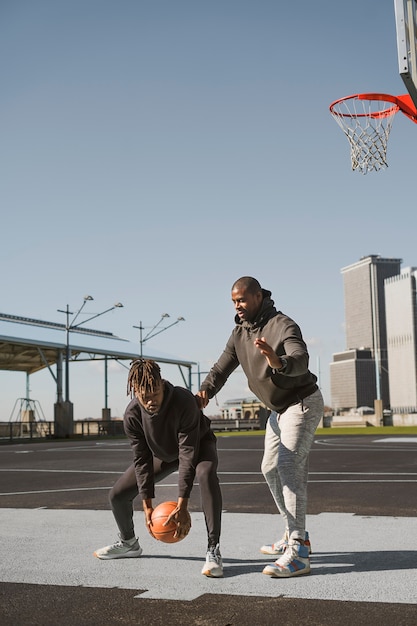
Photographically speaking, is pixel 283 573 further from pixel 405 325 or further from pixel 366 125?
pixel 405 325

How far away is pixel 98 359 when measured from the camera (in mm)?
51562

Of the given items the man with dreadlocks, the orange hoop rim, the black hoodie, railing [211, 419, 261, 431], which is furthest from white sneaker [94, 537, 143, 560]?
railing [211, 419, 261, 431]

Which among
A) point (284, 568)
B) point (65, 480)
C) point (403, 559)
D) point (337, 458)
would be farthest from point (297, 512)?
point (337, 458)

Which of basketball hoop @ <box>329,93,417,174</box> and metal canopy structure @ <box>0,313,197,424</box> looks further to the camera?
metal canopy structure @ <box>0,313,197,424</box>

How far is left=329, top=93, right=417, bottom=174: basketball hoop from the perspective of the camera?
1574cm

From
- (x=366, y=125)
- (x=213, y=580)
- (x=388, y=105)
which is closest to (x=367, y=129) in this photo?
(x=366, y=125)

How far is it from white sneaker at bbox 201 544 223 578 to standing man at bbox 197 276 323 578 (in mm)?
369

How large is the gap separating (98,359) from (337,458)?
34524mm

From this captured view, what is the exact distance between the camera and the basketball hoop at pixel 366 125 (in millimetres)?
15737

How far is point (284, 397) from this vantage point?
17.5 feet

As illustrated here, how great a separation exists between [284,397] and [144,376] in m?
1.00

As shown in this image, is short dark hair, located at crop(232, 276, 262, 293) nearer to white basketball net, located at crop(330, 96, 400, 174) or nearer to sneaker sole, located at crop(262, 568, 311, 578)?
sneaker sole, located at crop(262, 568, 311, 578)

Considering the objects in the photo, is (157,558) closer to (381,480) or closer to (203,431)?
(203,431)

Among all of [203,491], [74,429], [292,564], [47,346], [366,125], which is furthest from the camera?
[74,429]
